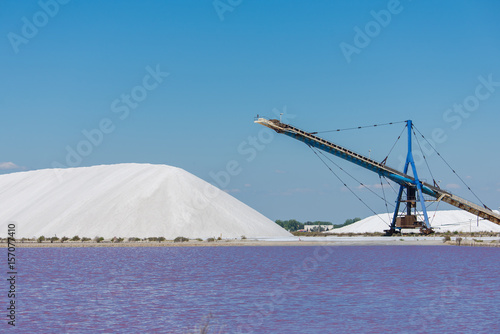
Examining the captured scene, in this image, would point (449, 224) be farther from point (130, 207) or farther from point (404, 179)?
point (130, 207)

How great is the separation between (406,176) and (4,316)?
166 ft

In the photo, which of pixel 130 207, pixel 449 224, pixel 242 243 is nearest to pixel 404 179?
pixel 242 243

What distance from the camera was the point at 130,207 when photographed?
78938 millimetres

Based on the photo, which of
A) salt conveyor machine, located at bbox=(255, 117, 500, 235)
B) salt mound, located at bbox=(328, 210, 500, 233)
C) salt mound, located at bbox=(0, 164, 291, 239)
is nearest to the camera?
salt conveyor machine, located at bbox=(255, 117, 500, 235)

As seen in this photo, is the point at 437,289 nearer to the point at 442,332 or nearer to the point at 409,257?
the point at 442,332

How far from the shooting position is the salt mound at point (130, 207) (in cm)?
7544

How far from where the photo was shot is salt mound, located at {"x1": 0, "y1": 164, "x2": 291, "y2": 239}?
7544 cm

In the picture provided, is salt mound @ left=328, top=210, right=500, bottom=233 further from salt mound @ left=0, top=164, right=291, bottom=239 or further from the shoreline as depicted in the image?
the shoreline

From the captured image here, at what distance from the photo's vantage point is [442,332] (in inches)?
722

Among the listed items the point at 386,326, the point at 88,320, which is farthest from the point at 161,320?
the point at 386,326

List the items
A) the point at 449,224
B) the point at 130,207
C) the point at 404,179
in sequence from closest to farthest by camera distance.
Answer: the point at 404,179 < the point at 130,207 < the point at 449,224

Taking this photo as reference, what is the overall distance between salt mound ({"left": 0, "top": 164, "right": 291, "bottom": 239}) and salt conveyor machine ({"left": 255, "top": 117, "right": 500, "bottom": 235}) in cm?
1993

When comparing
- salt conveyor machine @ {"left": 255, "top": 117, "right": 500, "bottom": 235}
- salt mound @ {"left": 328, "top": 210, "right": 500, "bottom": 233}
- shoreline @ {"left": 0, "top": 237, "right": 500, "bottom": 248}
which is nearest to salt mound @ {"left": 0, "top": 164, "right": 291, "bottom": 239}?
shoreline @ {"left": 0, "top": 237, "right": 500, "bottom": 248}

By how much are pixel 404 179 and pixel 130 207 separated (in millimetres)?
33866
